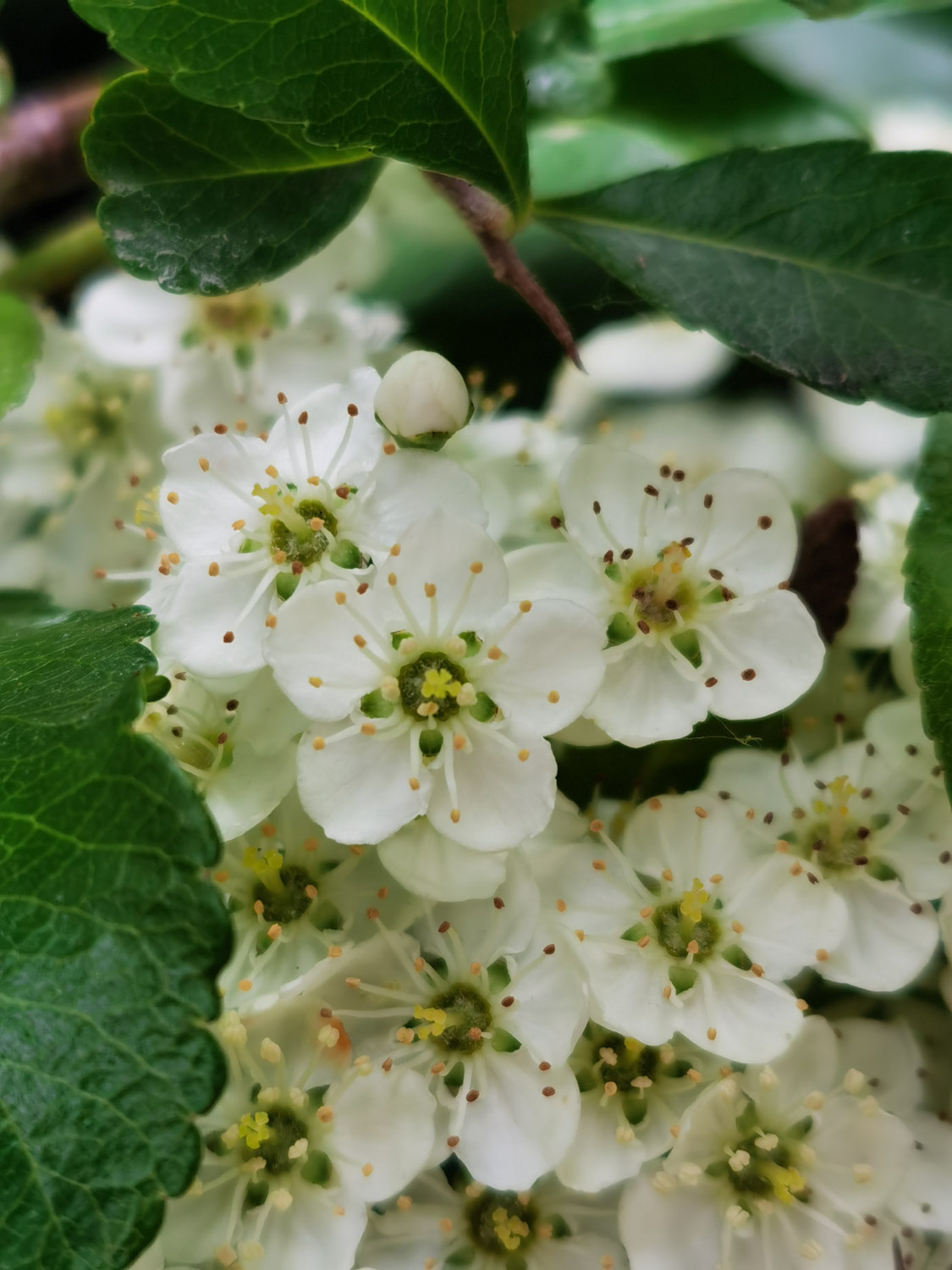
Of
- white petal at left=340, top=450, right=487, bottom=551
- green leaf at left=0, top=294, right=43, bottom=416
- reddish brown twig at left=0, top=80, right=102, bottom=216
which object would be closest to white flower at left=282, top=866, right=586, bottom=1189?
white petal at left=340, top=450, right=487, bottom=551

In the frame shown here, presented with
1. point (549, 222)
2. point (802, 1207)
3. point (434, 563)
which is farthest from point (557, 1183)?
point (549, 222)

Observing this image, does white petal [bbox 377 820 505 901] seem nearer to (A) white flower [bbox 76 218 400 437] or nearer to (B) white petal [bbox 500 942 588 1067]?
(B) white petal [bbox 500 942 588 1067]

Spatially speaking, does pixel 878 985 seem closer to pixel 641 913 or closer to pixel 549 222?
pixel 641 913

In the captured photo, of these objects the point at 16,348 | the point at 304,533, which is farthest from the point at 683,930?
the point at 16,348

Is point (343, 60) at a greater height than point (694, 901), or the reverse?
point (343, 60)

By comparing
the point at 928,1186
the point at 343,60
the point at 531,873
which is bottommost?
the point at 928,1186

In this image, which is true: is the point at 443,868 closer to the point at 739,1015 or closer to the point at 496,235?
the point at 739,1015

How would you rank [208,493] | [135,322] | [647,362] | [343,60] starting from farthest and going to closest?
1. [647,362]
2. [135,322]
3. [208,493]
4. [343,60]
